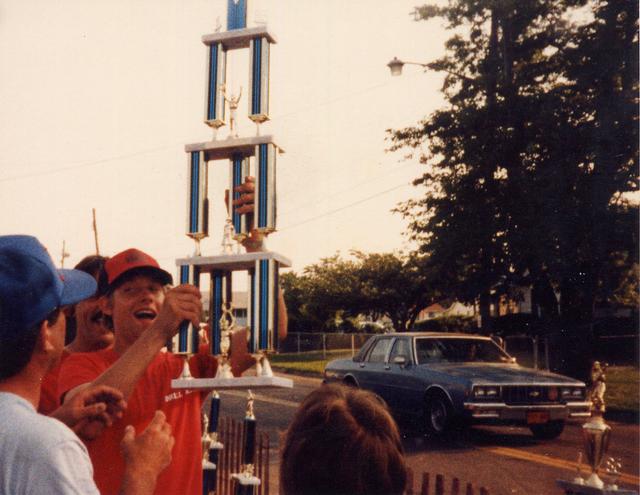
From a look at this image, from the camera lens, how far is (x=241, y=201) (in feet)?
10.5

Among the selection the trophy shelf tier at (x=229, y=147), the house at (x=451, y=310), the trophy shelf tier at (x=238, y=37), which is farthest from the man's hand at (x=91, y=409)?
the house at (x=451, y=310)

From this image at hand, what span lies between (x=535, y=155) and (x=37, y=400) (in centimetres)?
1664

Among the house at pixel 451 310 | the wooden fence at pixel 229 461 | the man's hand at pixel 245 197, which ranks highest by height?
the house at pixel 451 310

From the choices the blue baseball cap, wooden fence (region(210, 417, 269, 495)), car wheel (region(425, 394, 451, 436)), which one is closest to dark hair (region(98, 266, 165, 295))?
the blue baseball cap

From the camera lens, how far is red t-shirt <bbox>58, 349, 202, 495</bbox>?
2.72 m

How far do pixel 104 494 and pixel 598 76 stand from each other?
51.1ft

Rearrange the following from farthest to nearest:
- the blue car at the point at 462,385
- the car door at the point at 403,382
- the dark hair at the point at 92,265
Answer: the car door at the point at 403,382 → the blue car at the point at 462,385 → the dark hair at the point at 92,265

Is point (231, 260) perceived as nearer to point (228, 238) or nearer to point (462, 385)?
point (228, 238)

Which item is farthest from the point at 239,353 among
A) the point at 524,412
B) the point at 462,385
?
the point at 524,412

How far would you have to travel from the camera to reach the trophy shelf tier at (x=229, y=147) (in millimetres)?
3129

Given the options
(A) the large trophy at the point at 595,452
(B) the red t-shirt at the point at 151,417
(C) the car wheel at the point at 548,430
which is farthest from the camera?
(C) the car wheel at the point at 548,430

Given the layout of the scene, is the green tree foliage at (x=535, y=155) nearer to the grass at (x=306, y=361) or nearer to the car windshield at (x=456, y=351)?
the car windshield at (x=456, y=351)

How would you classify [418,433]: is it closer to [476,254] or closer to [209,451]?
[476,254]

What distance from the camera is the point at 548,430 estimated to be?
1166 centimetres
